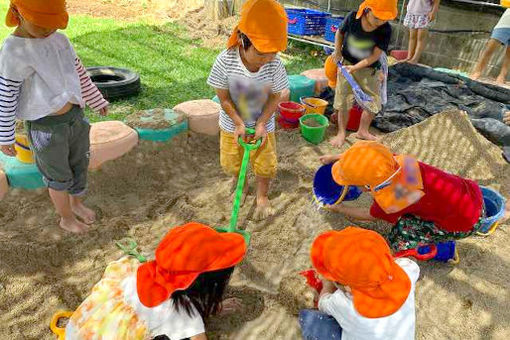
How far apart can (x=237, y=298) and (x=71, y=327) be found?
→ 2.66 feet

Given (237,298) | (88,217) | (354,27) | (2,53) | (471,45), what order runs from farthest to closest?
(471,45) → (354,27) → (88,217) → (237,298) → (2,53)

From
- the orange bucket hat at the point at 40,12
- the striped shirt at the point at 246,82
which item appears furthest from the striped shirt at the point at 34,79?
the striped shirt at the point at 246,82

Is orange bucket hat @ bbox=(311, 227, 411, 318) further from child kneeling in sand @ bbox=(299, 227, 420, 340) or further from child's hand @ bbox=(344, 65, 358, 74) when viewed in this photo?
child's hand @ bbox=(344, 65, 358, 74)

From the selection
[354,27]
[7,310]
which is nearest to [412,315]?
[7,310]

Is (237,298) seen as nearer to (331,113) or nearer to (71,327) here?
(71,327)

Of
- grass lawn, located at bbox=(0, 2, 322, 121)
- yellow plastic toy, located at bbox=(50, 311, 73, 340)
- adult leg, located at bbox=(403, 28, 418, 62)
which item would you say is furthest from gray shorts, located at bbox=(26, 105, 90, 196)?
adult leg, located at bbox=(403, 28, 418, 62)

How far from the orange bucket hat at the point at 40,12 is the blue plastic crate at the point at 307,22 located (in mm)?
4774

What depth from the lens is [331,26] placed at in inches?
237

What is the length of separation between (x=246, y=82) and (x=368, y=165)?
0.90m


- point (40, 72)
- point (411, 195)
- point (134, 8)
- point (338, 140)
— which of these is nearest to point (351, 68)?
point (338, 140)

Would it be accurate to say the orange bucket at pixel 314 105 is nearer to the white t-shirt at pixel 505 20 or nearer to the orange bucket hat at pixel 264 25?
the orange bucket hat at pixel 264 25

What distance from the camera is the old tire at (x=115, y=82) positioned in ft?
12.9

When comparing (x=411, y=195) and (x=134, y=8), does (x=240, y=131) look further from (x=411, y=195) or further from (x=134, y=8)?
(x=134, y=8)

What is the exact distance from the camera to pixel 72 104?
7.33 feet
